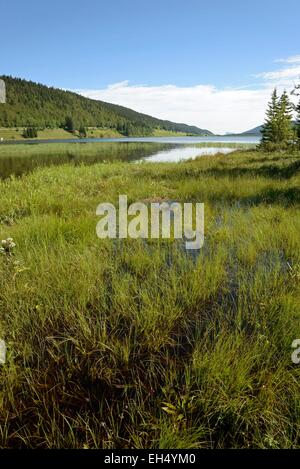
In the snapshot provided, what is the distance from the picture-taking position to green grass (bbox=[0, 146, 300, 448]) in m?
1.99

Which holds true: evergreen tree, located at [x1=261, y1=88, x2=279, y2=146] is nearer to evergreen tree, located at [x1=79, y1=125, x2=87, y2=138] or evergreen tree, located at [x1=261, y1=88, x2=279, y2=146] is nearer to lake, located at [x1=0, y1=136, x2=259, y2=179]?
lake, located at [x1=0, y1=136, x2=259, y2=179]

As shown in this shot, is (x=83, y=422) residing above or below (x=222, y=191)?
below

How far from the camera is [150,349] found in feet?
9.17

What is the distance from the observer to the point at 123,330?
10.1 ft

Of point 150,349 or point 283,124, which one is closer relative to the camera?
point 150,349

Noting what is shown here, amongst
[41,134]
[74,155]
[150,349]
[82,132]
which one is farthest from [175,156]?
[82,132]

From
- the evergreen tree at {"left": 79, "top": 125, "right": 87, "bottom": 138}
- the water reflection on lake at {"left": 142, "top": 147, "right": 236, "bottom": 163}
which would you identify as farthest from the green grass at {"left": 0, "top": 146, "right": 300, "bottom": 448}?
the evergreen tree at {"left": 79, "top": 125, "right": 87, "bottom": 138}

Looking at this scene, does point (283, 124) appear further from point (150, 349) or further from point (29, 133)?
point (29, 133)

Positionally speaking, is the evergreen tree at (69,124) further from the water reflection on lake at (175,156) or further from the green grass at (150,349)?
the green grass at (150,349)

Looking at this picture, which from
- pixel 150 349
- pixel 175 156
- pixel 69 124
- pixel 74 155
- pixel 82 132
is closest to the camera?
pixel 150 349

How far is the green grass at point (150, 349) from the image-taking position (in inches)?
78.2
